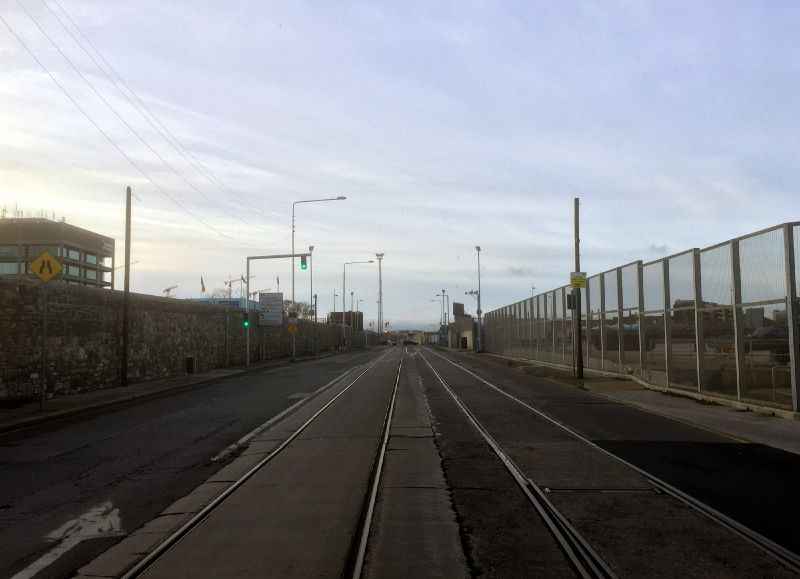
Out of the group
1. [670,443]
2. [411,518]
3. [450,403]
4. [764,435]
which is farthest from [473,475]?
[450,403]

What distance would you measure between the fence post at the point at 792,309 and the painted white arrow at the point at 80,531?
13.6 metres

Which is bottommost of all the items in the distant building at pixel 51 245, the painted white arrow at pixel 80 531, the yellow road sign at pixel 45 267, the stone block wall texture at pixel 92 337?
the painted white arrow at pixel 80 531

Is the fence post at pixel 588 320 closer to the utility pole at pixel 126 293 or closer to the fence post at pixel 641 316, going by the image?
the fence post at pixel 641 316

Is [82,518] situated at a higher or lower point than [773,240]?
lower

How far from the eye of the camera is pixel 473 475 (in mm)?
8828

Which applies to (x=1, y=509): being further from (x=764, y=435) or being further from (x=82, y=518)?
(x=764, y=435)

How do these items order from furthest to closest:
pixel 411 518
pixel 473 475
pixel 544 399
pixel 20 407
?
pixel 544 399, pixel 20 407, pixel 473 475, pixel 411 518

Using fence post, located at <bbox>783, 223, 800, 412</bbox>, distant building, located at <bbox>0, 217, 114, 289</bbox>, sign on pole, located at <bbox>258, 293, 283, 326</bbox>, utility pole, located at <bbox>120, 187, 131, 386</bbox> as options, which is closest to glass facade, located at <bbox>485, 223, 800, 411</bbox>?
fence post, located at <bbox>783, 223, 800, 412</bbox>

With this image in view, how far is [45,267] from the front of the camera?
54.1 feet

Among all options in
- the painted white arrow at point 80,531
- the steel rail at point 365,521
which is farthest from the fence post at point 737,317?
the painted white arrow at point 80,531

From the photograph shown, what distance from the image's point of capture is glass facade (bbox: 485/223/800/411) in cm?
1479

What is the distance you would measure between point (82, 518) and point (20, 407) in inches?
505

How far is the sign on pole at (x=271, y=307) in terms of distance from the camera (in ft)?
162

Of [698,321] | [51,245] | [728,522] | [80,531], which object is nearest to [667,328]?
[698,321]
